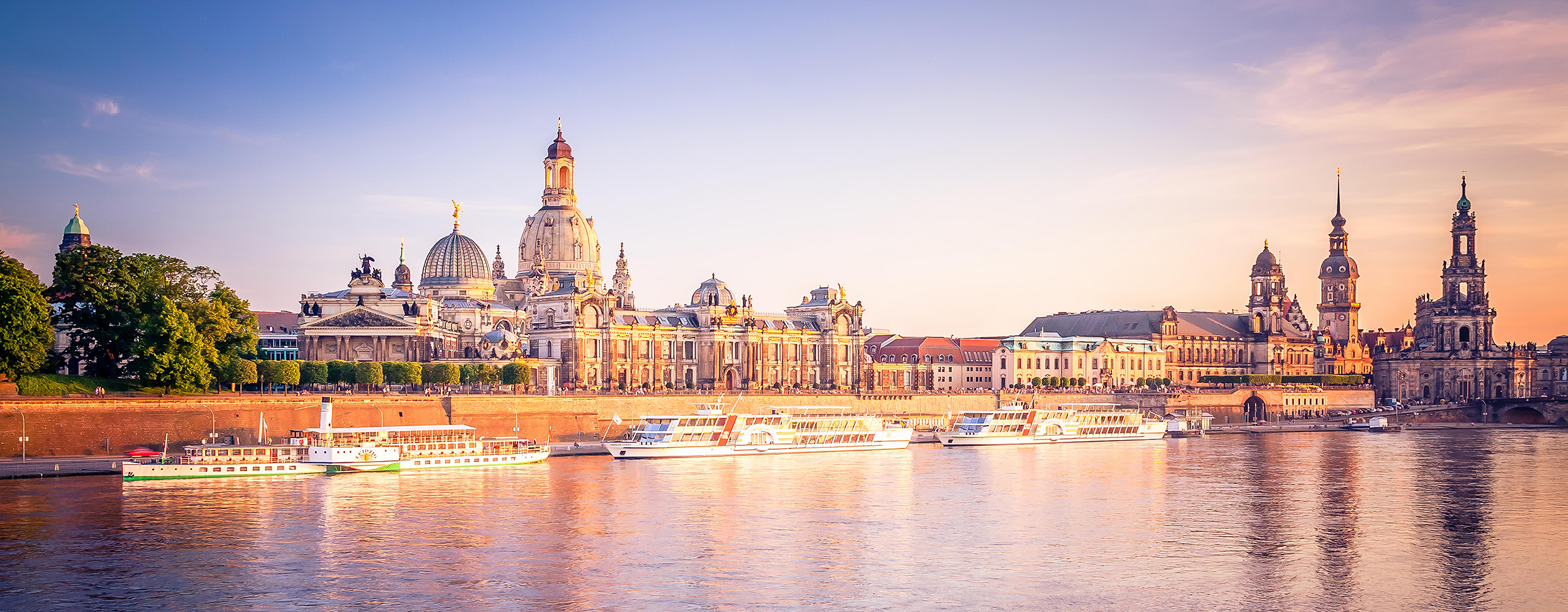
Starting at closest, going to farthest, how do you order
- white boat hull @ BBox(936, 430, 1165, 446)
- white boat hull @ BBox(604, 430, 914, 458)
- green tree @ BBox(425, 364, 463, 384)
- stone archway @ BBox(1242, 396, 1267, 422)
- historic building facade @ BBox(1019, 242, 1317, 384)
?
1. white boat hull @ BBox(604, 430, 914, 458)
2. white boat hull @ BBox(936, 430, 1165, 446)
3. green tree @ BBox(425, 364, 463, 384)
4. stone archway @ BBox(1242, 396, 1267, 422)
5. historic building facade @ BBox(1019, 242, 1317, 384)

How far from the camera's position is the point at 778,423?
92875 millimetres

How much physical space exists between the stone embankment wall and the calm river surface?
9783 mm

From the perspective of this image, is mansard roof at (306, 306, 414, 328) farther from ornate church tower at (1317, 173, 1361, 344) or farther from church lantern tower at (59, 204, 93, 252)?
ornate church tower at (1317, 173, 1361, 344)

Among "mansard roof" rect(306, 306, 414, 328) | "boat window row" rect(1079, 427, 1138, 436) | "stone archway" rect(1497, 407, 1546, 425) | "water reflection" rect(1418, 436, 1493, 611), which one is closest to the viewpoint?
"water reflection" rect(1418, 436, 1493, 611)

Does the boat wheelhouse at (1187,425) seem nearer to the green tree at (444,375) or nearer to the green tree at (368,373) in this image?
the green tree at (444,375)

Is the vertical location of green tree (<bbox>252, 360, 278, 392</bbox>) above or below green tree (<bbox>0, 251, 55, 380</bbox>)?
below

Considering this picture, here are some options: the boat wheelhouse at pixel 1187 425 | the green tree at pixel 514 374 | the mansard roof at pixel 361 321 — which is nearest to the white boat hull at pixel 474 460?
the green tree at pixel 514 374

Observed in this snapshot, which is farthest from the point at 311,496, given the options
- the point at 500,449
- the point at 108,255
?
the point at 108,255

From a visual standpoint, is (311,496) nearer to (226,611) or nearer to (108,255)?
(226,611)

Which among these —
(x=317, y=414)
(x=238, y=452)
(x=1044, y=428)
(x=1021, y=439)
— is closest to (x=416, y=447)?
(x=238, y=452)

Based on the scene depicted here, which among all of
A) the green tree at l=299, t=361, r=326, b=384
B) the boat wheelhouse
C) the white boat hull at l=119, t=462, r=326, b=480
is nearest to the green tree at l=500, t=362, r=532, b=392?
the green tree at l=299, t=361, r=326, b=384

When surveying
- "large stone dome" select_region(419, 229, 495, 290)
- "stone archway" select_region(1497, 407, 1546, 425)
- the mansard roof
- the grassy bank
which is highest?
"large stone dome" select_region(419, 229, 495, 290)

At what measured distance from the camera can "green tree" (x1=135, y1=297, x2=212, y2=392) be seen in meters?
75.7

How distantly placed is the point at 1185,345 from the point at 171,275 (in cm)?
12352
